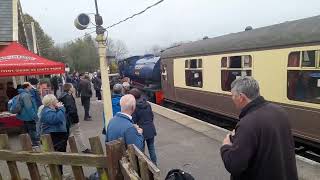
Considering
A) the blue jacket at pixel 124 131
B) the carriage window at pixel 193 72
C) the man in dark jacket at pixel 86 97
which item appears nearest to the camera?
the blue jacket at pixel 124 131

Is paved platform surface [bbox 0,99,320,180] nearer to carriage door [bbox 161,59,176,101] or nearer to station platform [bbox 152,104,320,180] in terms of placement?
station platform [bbox 152,104,320,180]

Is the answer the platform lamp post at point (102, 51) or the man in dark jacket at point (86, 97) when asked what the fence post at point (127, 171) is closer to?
the platform lamp post at point (102, 51)

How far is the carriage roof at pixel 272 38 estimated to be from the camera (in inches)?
286

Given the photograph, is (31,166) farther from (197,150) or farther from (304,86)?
(304,86)

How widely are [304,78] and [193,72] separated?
605 centimetres

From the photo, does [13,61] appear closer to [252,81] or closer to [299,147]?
[299,147]

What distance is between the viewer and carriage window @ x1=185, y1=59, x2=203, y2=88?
1242 cm

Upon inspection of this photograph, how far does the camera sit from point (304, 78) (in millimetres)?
7254

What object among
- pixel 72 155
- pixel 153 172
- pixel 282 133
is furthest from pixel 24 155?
pixel 282 133

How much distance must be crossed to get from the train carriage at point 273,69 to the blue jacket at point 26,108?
519 centimetres

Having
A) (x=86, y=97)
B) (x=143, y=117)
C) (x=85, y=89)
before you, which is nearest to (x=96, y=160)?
(x=143, y=117)

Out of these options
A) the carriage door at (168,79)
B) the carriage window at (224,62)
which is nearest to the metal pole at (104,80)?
the carriage window at (224,62)

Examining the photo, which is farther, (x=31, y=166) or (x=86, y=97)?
(x=86, y=97)

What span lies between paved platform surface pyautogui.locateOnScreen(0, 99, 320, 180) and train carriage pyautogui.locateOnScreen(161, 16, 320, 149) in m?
0.95
